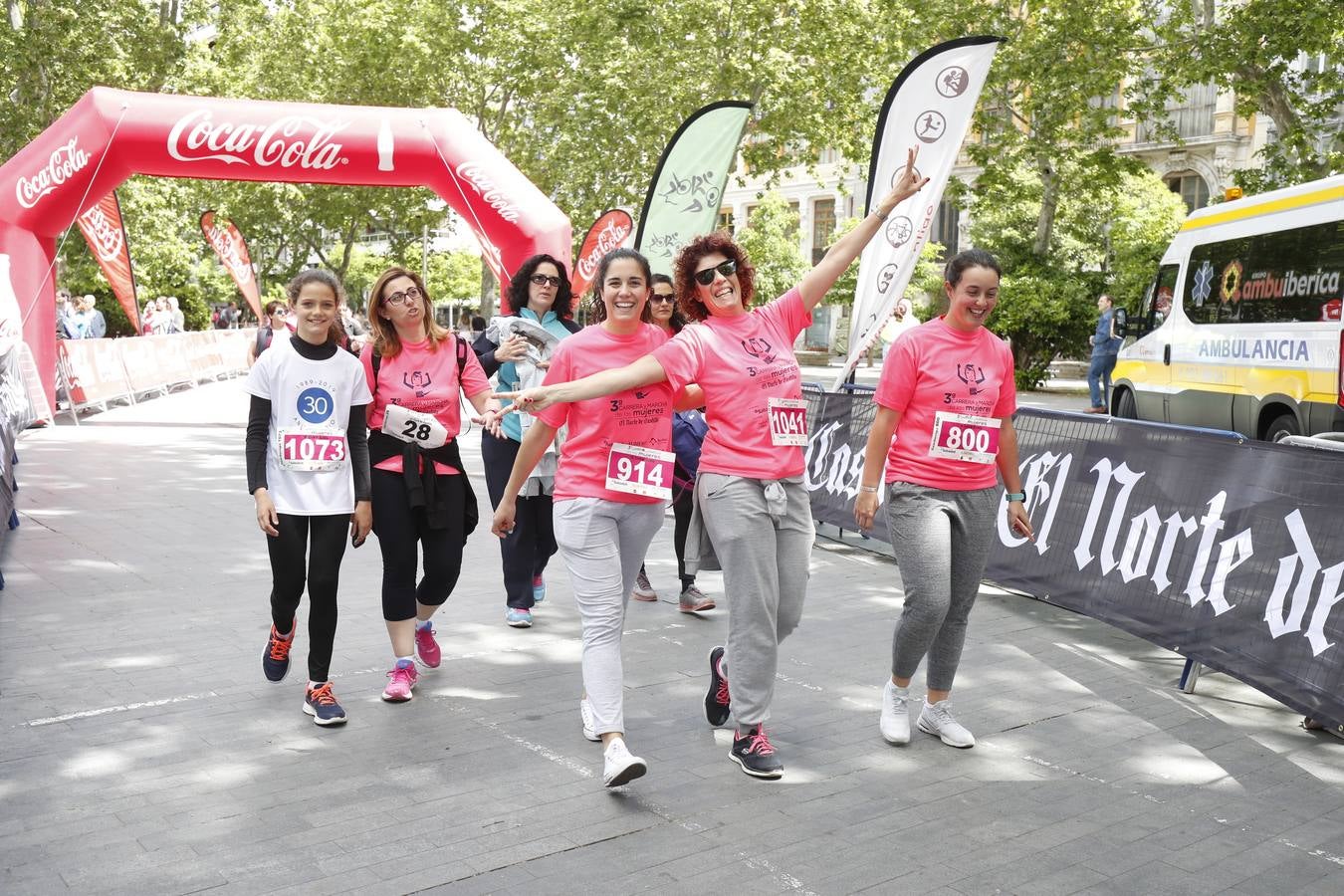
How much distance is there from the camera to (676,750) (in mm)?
4840

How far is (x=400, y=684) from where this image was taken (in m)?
5.40

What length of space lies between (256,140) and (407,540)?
35.3ft

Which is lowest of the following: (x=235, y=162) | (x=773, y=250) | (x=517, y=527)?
(x=517, y=527)

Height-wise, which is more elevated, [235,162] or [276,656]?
[235,162]

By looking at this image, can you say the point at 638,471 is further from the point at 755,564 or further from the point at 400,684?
the point at 400,684

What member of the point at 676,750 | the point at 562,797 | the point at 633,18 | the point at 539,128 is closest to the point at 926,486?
the point at 676,750

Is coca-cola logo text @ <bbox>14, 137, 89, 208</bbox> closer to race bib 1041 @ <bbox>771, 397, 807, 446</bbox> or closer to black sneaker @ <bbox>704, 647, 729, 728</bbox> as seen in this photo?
black sneaker @ <bbox>704, 647, 729, 728</bbox>

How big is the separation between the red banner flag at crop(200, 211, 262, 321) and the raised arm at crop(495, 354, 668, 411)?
23053 mm

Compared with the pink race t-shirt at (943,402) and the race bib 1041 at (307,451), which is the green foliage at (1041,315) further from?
the race bib 1041 at (307,451)

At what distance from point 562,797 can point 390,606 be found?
4.79 feet

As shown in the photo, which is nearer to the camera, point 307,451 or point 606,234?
point 307,451

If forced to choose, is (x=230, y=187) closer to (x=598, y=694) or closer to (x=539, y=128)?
(x=539, y=128)

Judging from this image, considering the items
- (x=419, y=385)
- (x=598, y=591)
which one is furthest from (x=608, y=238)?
(x=598, y=591)

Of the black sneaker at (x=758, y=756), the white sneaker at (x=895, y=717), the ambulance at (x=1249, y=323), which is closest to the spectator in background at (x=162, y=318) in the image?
the ambulance at (x=1249, y=323)
